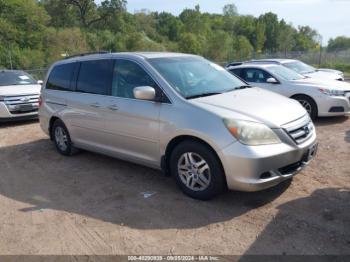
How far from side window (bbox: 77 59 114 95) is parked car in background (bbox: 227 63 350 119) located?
4954 millimetres

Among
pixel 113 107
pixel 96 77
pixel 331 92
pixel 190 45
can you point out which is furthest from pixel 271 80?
pixel 190 45

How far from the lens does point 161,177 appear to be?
18.0ft

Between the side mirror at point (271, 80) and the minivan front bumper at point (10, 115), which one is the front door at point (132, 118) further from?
the minivan front bumper at point (10, 115)

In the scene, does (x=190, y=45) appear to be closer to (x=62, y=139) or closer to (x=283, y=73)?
(x=283, y=73)

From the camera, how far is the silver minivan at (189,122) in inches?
162

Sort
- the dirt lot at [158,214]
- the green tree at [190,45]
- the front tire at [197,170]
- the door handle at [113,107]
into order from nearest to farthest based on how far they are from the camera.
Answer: the dirt lot at [158,214] < the front tire at [197,170] < the door handle at [113,107] < the green tree at [190,45]

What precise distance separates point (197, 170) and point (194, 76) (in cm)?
140

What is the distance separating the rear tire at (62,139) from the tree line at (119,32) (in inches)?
1006

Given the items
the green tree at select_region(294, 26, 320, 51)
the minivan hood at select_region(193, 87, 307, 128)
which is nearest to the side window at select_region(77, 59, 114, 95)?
the minivan hood at select_region(193, 87, 307, 128)

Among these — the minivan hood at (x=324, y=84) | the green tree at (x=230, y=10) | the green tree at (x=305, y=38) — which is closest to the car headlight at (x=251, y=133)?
the minivan hood at (x=324, y=84)

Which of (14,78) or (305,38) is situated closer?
(14,78)

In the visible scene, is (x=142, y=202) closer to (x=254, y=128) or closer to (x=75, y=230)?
(x=75, y=230)

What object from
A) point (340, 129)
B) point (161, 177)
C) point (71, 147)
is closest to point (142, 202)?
point (161, 177)

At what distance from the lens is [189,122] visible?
4.39 metres
